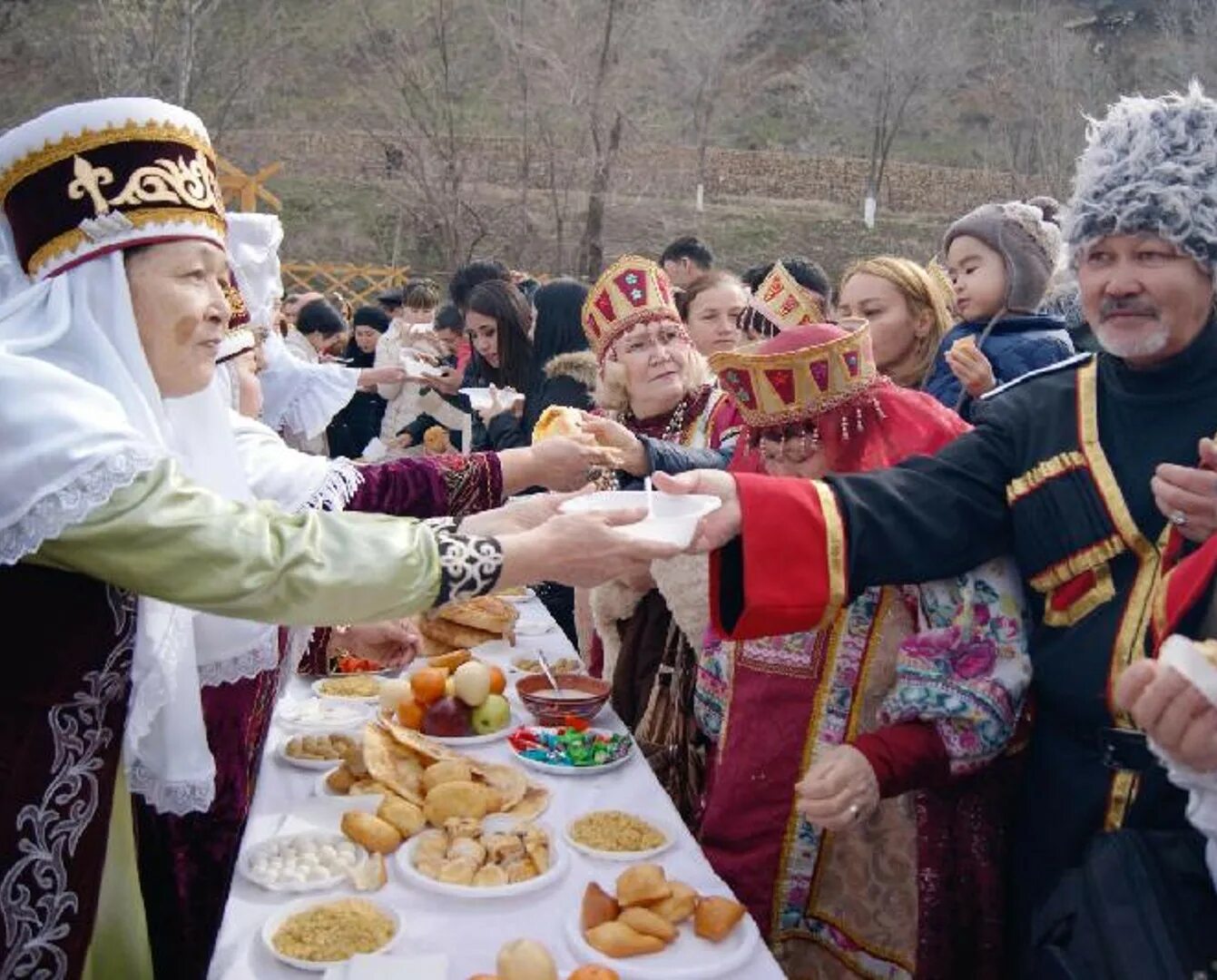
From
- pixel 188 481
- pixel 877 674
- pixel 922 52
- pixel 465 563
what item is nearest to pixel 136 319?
pixel 188 481

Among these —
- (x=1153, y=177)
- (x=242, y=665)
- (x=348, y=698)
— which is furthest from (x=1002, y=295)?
(x=242, y=665)

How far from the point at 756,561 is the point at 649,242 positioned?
86.5 ft

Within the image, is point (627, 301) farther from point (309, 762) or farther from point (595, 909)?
point (595, 909)

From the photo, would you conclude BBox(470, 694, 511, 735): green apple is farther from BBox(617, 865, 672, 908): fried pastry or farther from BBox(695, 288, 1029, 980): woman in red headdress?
BBox(617, 865, 672, 908): fried pastry

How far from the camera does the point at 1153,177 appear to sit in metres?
1.90

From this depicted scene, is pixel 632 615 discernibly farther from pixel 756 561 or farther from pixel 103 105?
pixel 103 105

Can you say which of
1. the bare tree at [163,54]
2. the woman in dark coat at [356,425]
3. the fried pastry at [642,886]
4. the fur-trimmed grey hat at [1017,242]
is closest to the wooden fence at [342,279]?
the bare tree at [163,54]

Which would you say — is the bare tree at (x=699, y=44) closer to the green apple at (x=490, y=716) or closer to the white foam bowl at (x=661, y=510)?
the green apple at (x=490, y=716)

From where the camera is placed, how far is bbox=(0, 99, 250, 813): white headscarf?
176cm

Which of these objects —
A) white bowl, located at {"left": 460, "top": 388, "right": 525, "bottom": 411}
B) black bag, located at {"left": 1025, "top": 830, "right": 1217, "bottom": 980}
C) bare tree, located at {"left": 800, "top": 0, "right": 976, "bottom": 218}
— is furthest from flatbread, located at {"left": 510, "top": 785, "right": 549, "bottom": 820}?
bare tree, located at {"left": 800, "top": 0, "right": 976, "bottom": 218}

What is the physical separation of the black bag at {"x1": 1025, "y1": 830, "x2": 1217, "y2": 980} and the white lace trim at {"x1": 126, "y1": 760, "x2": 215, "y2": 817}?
1.60 m

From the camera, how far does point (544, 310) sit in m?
5.96

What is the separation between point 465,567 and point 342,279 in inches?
978

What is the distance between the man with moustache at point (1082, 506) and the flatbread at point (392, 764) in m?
0.87
